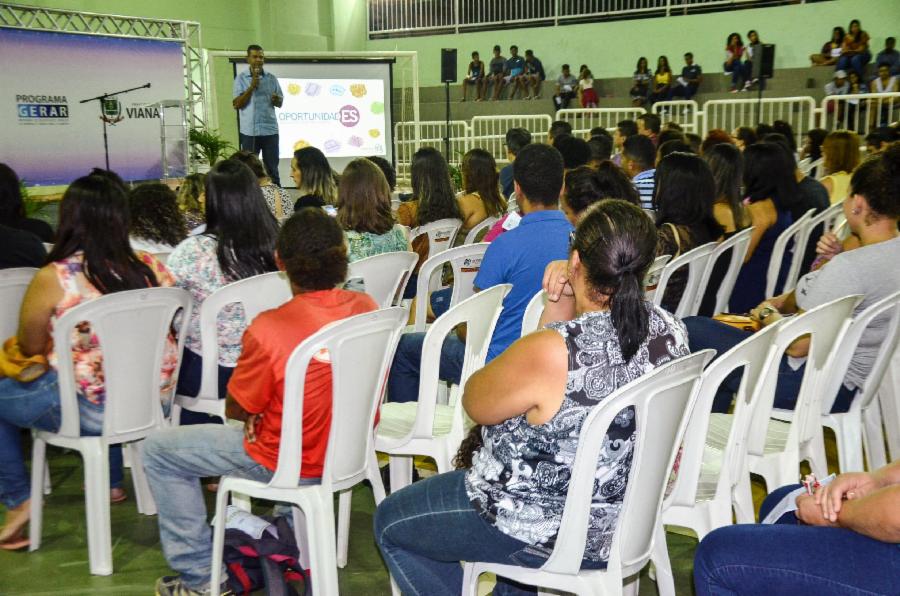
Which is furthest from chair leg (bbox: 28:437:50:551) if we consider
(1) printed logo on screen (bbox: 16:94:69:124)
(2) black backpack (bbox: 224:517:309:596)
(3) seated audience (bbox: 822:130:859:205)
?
(1) printed logo on screen (bbox: 16:94:69:124)

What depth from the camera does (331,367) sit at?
2.19 m

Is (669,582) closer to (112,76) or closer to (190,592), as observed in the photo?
(190,592)

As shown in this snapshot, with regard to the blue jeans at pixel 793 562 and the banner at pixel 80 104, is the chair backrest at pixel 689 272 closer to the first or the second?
the blue jeans at pixel 793 562

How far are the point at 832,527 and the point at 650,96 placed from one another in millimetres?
13457

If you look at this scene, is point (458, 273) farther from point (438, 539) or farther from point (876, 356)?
point (438, 539)

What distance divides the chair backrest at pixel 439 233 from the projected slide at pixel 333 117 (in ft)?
22.9

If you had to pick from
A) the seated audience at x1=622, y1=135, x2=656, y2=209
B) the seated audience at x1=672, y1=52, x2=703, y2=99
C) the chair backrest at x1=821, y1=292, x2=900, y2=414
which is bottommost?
the chair backrest at x1=821, y1=292, x2=900, y2=414

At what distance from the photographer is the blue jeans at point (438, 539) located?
→ 1843 mm

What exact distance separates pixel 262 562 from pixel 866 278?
2.01 m

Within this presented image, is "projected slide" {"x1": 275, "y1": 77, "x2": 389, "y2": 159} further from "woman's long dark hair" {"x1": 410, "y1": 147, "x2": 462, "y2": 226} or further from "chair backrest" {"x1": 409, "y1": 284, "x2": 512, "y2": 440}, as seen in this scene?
"chair backrest" {"x1": 409, "y1": 284, "x2": 512, "y2": 440}

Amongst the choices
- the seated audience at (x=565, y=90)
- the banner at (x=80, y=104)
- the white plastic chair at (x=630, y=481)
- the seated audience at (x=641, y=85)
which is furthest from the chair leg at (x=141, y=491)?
the seated audience at (x=565, y=90)

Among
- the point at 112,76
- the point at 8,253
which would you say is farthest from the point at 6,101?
the point at 8,253

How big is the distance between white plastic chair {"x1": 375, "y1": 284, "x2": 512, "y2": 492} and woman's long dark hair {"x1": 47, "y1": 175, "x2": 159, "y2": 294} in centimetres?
98

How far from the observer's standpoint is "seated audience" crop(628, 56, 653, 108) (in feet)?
47.6
